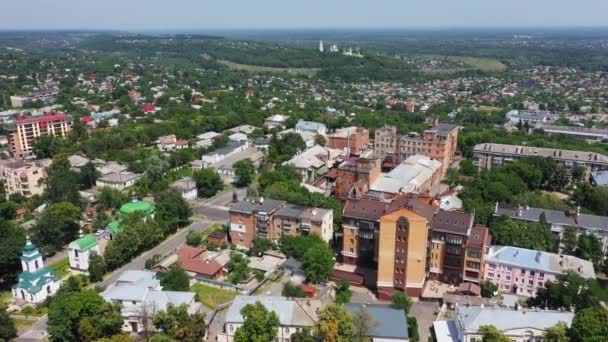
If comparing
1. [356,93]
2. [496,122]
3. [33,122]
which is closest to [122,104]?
[33,122]

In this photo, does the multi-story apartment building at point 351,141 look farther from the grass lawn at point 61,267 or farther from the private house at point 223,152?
the grass lawn at point 61,267

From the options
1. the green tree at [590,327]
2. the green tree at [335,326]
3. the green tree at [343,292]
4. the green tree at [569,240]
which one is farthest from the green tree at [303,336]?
the green tree at [569,240]

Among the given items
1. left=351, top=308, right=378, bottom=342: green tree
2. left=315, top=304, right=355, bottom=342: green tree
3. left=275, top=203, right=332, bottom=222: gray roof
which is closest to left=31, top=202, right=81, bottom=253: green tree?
left=275, top=203, right=332, bottom=222: gray roof

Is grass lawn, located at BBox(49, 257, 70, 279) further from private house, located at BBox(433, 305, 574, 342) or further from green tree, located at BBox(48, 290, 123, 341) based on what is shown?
private house, located at BBox(433, 305, 574, 342)

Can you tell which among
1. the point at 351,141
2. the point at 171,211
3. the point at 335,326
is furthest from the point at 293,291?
the point at 351,141

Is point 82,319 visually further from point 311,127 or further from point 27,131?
point 311,127
